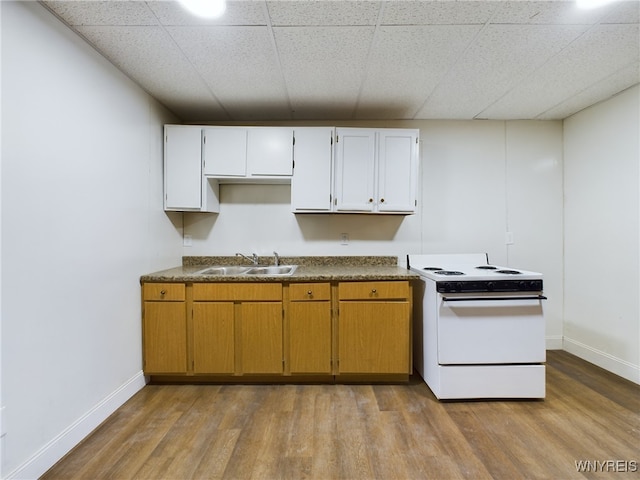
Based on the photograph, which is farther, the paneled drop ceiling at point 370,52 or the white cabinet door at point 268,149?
the white cabinet door at point 268,149

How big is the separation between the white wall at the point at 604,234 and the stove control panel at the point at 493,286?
1.02 m

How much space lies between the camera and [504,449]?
60.7 inches

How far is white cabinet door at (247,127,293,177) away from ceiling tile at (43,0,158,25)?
105cm

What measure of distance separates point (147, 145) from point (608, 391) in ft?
13.0

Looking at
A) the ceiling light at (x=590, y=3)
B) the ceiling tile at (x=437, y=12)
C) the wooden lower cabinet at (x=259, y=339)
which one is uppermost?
the ceiling light at (x=590, y=3)

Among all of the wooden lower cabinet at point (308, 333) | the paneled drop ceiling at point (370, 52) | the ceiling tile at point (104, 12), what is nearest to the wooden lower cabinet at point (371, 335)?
the wooden lower cabinet at point (308, 333)

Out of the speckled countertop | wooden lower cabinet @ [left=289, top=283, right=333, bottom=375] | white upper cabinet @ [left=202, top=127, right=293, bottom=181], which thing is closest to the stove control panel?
the speckled countertop

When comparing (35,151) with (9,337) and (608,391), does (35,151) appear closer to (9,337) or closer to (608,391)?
(9,337)

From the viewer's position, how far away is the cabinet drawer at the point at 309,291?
2197 mm

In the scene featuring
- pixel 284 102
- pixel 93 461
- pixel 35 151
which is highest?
pixel 284 102

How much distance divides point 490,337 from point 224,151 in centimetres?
253

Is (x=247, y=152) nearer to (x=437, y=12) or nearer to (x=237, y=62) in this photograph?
(x=237, y=62)

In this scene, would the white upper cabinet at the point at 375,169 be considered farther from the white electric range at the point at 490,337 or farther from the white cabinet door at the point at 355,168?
the white electric range at the point at 490,337

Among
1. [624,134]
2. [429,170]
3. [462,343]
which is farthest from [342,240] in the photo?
[624,134]
